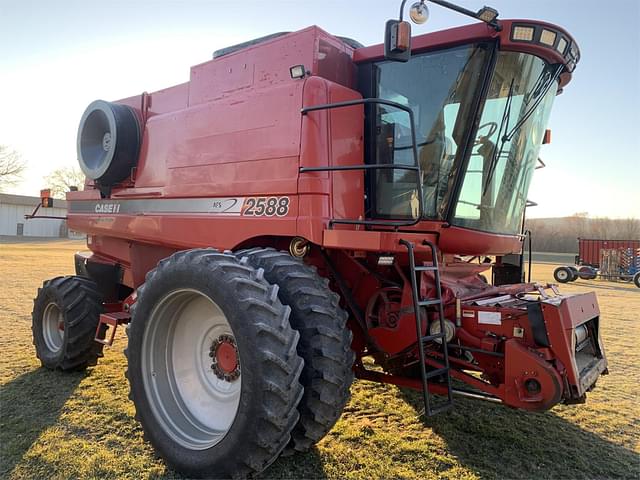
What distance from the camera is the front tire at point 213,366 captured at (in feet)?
8.87

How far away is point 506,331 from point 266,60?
284cm

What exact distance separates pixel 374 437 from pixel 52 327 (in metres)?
3.90

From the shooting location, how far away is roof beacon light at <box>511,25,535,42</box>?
3.46 meters

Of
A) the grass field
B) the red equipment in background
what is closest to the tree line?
the red equipment in background

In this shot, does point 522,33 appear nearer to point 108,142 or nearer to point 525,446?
point 525,446

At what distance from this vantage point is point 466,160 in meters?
3.63

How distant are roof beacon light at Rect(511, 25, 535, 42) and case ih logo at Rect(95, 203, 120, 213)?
418 cm

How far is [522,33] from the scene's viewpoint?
3.48 m

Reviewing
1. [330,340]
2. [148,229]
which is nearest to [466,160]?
[330,340]

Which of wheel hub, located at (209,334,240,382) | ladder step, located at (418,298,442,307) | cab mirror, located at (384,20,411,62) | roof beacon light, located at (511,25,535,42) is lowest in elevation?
wheel hub, located at (209,334,240,382)

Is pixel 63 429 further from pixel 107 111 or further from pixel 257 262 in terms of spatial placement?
pixel 107 111

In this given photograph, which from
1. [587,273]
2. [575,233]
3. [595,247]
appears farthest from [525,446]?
[575,233]

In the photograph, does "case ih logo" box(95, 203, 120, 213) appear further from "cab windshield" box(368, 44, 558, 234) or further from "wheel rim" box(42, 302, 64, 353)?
"cab windshield" box(368, 44, 558, 234)

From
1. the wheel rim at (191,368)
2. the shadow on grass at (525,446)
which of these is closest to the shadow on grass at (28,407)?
the wheel rim at (191,368)
